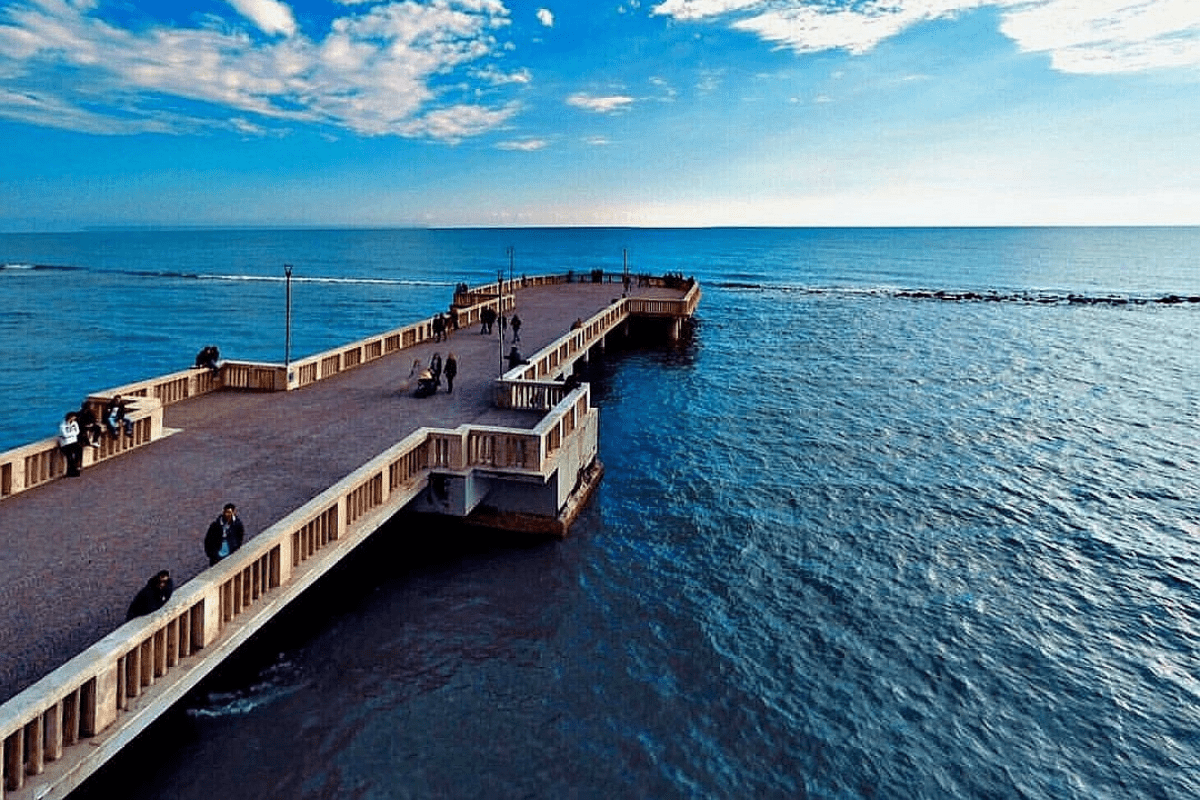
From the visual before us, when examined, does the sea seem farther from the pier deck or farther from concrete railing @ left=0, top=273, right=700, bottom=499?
concrete railing @ left=0, top=273, right=700, bottom=499

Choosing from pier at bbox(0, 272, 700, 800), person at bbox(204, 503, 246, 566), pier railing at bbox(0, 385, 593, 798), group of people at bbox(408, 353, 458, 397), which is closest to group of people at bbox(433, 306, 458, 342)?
pier at bbox(0, 272, 700, 800)

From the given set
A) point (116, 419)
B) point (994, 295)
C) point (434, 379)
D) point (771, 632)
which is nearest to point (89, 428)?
point (116, 419)

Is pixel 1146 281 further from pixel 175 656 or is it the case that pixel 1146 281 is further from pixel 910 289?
pixel 175 656

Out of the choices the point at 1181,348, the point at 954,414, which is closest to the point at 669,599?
the point at 954,414

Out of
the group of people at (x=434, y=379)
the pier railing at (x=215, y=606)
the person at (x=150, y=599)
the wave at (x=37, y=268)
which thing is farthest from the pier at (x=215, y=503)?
the wave at (x=37, y=268)

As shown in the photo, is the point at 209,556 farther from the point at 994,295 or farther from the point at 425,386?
the point at 994,295

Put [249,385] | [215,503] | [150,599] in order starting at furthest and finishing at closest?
1. [249,385]
2. [215,503]
3. [150,599]

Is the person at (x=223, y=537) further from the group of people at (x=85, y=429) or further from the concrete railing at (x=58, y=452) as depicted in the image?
the group of people at (x=85, y=429)
